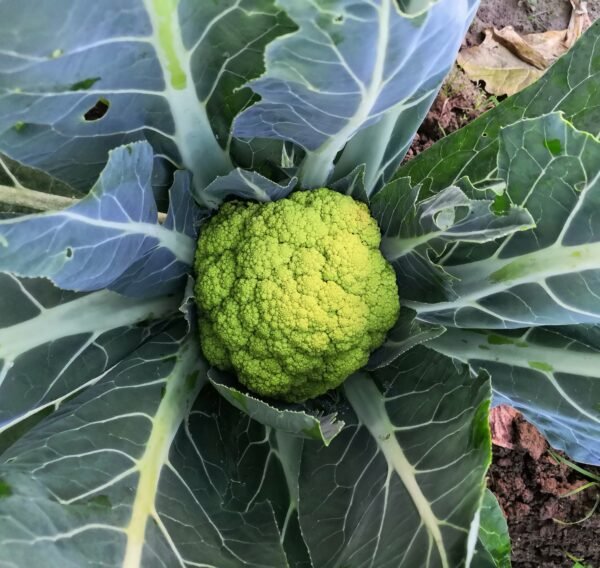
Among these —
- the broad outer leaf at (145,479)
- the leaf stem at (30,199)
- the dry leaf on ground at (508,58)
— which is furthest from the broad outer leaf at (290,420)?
the dry leaf on ground at (508,58)

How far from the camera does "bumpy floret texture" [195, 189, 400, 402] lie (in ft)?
3.28

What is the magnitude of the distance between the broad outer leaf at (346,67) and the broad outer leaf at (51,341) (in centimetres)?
39

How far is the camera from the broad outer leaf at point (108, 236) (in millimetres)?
762

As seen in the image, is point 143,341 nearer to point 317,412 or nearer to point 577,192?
point 317,412

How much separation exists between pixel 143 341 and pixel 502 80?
1124 millimetres

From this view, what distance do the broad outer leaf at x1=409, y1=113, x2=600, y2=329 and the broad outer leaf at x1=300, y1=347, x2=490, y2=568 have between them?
0.14 metres

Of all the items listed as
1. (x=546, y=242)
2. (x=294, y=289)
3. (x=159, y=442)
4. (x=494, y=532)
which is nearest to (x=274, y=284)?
(x=294, y=289)

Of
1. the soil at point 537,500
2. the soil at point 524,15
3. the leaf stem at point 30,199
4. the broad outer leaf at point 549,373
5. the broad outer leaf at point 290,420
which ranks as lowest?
the soil at point 537,500

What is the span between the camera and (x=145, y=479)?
37.4 inches

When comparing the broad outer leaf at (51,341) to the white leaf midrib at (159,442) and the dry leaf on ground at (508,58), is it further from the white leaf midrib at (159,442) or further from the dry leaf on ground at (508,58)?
the dry leaf on ground at (508,58)

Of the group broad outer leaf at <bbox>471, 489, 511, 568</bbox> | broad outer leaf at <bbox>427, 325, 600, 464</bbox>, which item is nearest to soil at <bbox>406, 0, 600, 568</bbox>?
broad outer leaf at <bbox>471, 489, 511, 568</bbox>

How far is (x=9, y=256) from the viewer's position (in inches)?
29.6

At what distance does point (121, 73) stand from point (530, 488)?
1.33 metres

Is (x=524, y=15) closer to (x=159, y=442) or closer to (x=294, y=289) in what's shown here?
(x=294, y=289)
